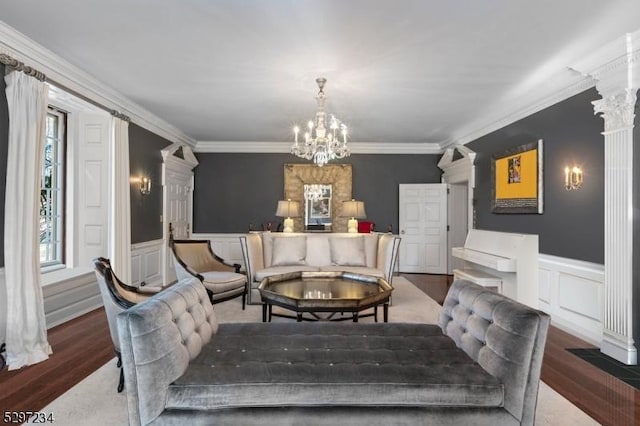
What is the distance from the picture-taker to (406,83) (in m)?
4.24

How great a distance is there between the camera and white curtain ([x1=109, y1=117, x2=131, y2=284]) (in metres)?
4.73

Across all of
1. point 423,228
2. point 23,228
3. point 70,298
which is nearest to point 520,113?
point 423,228

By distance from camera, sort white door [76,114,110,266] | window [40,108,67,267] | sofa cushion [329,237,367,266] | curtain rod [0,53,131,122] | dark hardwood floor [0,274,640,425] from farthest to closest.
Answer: sofa cushion [329,237,367,266] → white door [76,114,110,266] → window [40,108,67,267] → curtain rod [0,53,131,122] → dark hardwood floor [0,274,640,425]

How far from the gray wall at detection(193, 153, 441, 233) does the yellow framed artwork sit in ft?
8.43

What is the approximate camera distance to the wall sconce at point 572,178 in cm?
388

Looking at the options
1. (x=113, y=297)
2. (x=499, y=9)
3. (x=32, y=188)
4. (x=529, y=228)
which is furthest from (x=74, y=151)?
(x=529, y=228)

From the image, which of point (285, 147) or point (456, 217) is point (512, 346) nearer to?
point (456, 217)

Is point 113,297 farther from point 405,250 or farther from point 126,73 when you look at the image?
point 405,250

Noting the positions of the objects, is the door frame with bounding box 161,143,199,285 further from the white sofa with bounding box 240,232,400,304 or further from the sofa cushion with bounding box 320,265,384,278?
the sofa cushion with bounding box 320,265,384,278

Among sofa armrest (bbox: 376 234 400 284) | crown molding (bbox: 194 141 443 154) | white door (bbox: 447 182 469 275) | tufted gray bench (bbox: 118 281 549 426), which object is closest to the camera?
tufted gray bench (bbox: 118 281 549 426)

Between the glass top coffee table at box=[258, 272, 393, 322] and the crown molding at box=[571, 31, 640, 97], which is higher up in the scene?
the crown molding at box=[571, 31, 640, 97]

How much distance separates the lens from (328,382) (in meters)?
1.75

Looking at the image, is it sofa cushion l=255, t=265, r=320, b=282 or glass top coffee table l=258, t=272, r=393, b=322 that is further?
sofa cushion l=255, t=265, r=320, b=282

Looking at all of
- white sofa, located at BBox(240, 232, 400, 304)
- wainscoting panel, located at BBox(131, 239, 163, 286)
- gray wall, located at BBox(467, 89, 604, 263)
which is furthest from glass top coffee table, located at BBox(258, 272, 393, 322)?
wainscoting panel, located at BBox(131, 239, 163, 286)
